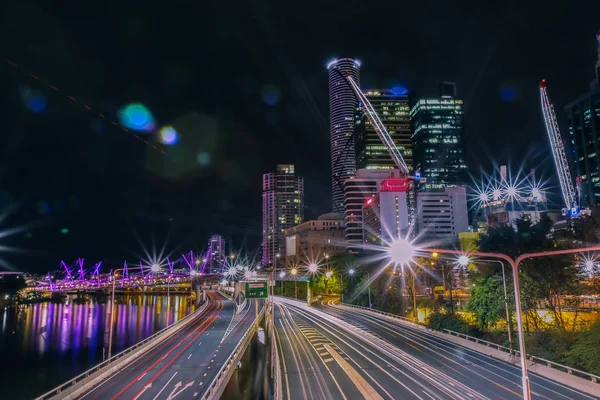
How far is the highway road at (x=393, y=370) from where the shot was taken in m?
31.1

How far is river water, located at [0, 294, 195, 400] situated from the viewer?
56.7 m

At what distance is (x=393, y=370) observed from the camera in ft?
125

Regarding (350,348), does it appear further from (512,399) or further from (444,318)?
(512,399)

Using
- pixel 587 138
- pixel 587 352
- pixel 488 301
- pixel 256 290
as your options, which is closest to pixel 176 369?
A: pixel 256 290

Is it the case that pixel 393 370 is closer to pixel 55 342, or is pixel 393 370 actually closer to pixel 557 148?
pixel 55 342

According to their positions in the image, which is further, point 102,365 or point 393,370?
point 102,365

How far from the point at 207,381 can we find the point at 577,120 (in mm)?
203386

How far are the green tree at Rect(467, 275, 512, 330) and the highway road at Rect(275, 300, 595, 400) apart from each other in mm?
4858

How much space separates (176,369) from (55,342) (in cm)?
5741

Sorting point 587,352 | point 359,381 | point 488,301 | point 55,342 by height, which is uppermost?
point 488,301

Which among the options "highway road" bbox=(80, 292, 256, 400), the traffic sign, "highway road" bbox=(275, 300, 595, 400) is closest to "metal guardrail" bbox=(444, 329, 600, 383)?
"highway road" bbox=(275, 300, 595, 400)

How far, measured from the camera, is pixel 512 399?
29.1 metres

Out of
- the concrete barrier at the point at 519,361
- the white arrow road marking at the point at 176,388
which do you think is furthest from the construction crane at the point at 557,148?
the white arrow road marking at the point at 176,388

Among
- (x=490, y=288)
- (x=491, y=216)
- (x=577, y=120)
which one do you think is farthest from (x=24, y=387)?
(x=577, y=120)
